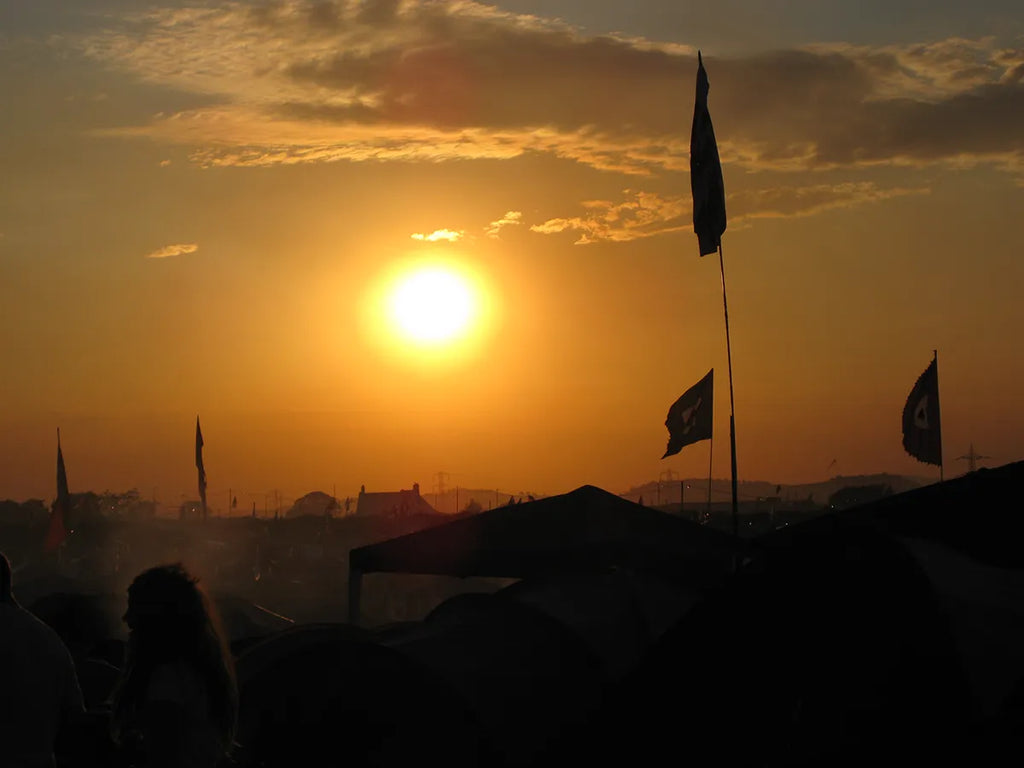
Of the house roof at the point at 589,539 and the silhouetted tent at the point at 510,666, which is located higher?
the house roof at the point at 589,539

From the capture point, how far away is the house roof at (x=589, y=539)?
1802 cm

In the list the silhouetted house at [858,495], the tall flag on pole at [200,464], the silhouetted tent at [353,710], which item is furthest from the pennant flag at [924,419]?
the silhouetted house at [858,495]

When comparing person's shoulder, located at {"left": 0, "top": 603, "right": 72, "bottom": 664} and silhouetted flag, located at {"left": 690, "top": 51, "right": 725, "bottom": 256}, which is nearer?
person's shoulder, located at {"left": 0, "top": 603, "right": 72, "bottom": 664}

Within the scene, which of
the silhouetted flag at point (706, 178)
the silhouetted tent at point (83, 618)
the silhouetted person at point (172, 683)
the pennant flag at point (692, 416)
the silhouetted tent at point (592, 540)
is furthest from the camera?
the pennant flag at point (692, 416)

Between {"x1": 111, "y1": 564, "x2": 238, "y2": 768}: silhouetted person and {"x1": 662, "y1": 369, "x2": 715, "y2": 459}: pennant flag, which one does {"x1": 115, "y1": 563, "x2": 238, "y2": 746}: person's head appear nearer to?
{"x1": 111, "y1": 564, "x2": 238, "y2": 768}: silhouetted person

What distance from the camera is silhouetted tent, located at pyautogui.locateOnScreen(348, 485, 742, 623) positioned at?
1800cm

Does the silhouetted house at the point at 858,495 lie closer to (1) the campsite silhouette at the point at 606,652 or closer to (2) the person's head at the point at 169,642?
(1) the campsite silhouette at the point at 606,652

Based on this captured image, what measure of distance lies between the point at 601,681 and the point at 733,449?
3053mm

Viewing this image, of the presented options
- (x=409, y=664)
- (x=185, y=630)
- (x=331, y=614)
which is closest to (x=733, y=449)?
(x=409, y=664)

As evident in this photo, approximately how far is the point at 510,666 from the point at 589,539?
516 centimetres

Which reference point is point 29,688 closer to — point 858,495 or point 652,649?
point 652,649

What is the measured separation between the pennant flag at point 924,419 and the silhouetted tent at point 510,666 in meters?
12.3

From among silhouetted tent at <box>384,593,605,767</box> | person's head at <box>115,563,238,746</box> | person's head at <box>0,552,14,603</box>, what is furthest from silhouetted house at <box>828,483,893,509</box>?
person's head at <box>115,563,238,746</box>

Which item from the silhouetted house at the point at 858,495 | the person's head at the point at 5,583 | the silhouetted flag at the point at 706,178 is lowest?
the silhouetted house at the point at 858,495
